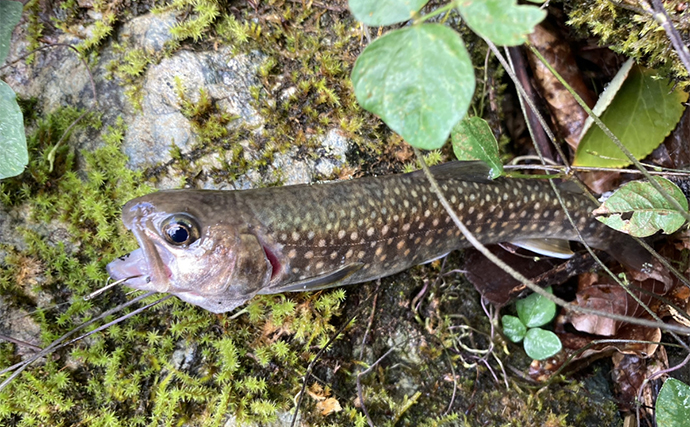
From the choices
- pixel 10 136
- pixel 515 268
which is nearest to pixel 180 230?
pixel 10 136

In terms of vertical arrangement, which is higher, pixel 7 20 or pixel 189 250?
pixel 7 20

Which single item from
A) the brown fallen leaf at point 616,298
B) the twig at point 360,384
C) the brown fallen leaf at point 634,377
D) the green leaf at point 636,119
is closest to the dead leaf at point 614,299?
the brown fallen leaf at point 616,298

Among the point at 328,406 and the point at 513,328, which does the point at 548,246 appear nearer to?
the point at 513,328

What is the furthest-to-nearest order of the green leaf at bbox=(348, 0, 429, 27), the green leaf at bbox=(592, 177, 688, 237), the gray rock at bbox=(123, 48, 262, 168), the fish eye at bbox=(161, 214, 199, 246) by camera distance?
the gray rock at bbox=(123, 48, 262, 168) → the green leaf at bbox=(592, 177, 688, 237) → the fish eye at bbox=(161, 214, 199, 246) → the green leaf at bbox=(348, 0, 429, 27)

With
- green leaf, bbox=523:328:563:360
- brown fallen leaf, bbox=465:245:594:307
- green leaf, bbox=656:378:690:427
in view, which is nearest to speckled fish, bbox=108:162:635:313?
brown fallen leaf, bbox=465:245:594:307

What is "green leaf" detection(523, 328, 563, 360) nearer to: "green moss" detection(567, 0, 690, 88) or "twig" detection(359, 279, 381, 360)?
"twig" detection(359, 279, 381, 360)
